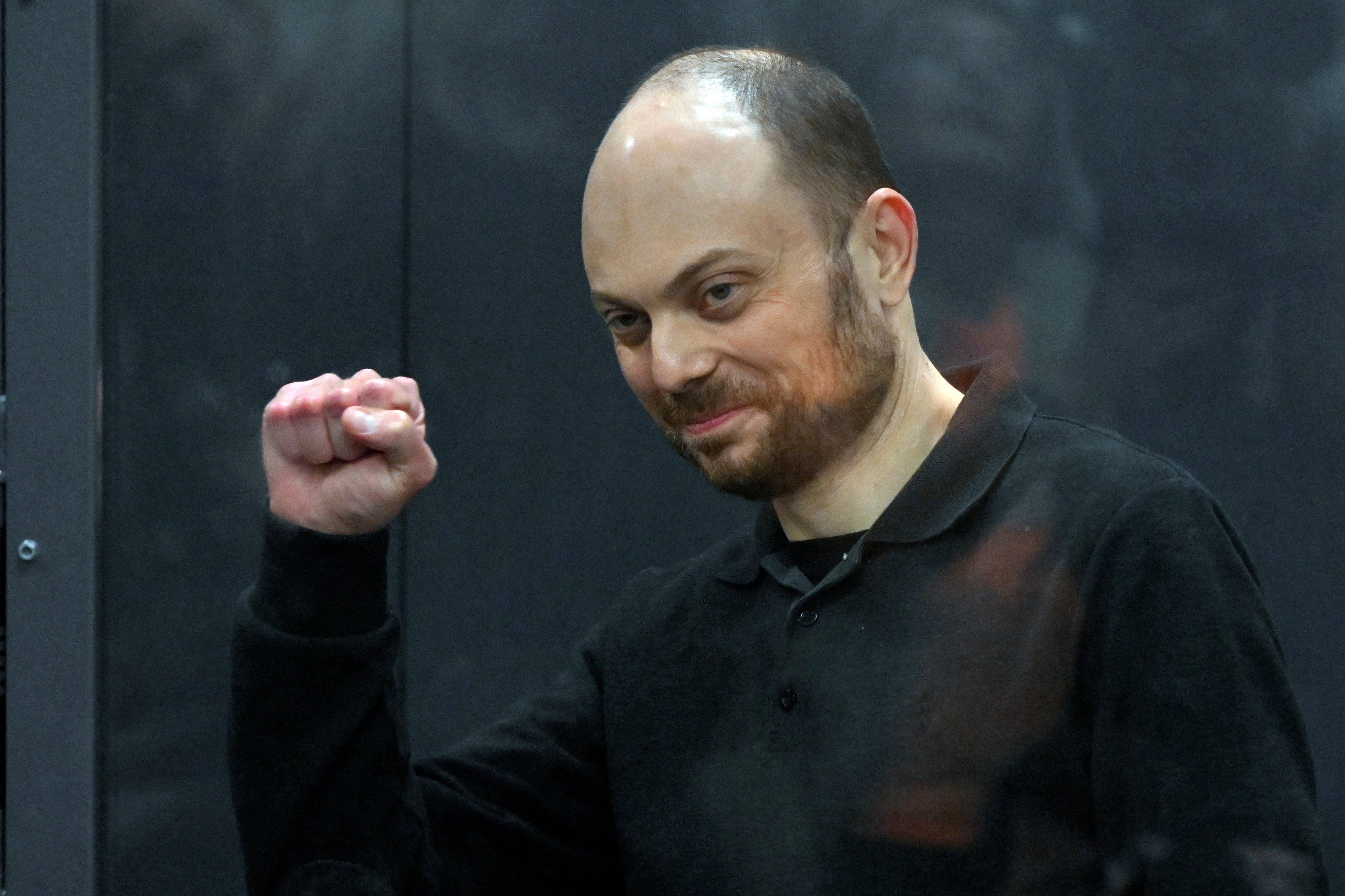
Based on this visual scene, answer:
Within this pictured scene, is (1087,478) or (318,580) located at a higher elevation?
(1087,478)

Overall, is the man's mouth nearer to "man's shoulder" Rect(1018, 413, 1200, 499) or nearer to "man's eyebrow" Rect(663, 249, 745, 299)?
"man's eyebrow" Rect(663, 249, 745, 299)

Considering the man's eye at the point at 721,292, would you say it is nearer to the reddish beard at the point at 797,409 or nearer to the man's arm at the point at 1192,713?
the reddish beard at the point at 797,409

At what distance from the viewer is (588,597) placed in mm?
1852

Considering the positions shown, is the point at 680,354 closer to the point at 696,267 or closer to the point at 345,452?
the point at 696,267

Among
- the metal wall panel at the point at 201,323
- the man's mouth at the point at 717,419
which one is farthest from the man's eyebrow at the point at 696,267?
the metal wall panel at the point at 201,323

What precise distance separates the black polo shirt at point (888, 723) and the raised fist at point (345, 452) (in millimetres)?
24

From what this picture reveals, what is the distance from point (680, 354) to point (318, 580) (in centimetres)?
34

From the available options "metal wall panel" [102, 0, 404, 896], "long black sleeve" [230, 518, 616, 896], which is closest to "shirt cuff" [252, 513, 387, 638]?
"long black sleeve" [230, 518, 616, 896]

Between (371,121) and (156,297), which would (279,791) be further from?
(371,121)

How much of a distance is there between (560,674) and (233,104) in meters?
0.87

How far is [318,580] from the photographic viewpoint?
1.13 meters

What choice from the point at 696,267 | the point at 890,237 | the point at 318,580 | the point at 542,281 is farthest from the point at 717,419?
the point at 542,281

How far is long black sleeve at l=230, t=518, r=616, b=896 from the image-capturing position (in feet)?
3.74

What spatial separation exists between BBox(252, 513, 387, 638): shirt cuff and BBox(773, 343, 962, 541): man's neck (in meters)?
0.37
